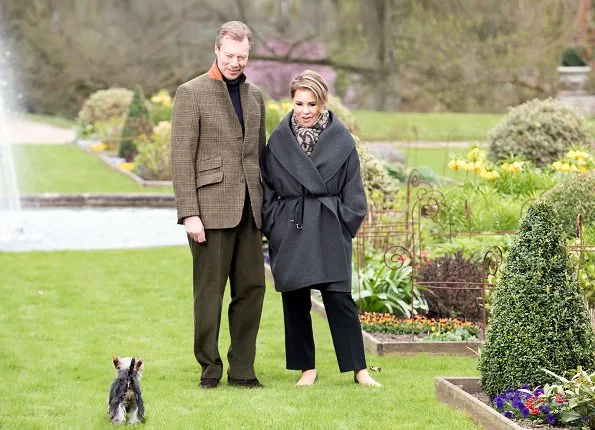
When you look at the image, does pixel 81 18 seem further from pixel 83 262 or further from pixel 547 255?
pixel 547 255

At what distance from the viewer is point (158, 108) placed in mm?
25547

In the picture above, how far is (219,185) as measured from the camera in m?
5.90

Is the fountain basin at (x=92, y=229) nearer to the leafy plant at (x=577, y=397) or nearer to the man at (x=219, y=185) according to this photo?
the man at (x=219, y=185)

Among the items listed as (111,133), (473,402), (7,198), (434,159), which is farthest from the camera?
(111,133)

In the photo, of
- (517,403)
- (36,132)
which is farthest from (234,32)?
(36,132)

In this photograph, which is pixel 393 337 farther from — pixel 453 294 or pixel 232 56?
pixel 232 56

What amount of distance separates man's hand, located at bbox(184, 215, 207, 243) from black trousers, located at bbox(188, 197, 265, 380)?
6cm

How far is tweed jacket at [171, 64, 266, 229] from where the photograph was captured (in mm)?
5855

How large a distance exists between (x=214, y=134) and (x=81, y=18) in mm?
32963

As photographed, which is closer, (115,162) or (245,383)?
(245,383)

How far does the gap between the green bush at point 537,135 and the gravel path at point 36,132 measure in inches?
586

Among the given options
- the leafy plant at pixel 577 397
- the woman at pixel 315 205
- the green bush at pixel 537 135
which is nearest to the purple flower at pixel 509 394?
the leafy plant at pixel 577 397

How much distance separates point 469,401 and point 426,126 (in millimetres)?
24171

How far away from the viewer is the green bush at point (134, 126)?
21.7 m
